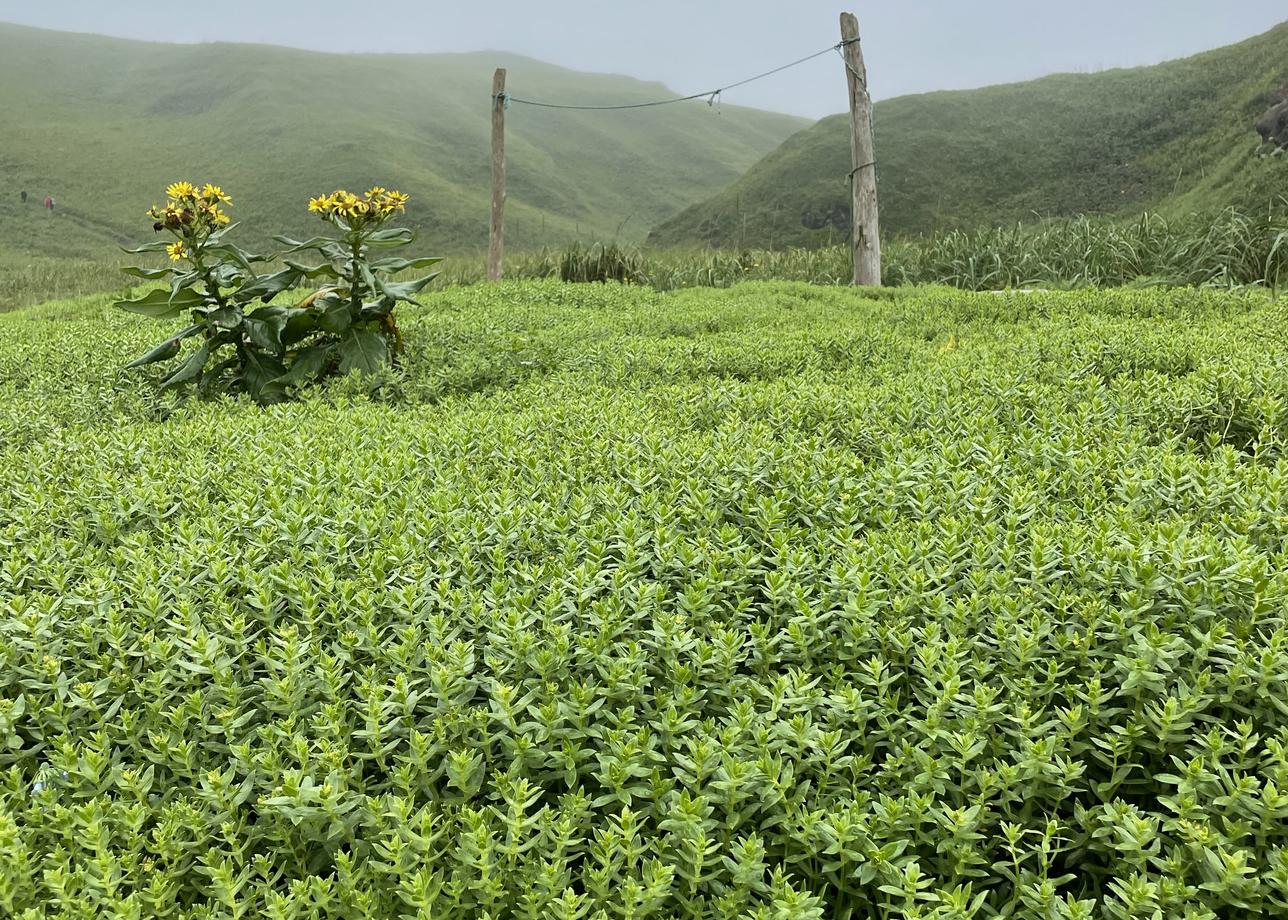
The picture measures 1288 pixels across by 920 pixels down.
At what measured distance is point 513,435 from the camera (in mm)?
3398

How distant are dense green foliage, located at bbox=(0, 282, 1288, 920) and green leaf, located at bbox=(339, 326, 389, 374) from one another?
2130 millimetres

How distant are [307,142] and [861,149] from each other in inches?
2960

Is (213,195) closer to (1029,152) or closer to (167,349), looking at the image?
(167,349)

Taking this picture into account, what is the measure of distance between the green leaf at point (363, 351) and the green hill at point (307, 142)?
53.7 metres

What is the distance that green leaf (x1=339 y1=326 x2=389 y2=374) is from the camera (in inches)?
207

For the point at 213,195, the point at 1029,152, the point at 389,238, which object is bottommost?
the point at 389,238

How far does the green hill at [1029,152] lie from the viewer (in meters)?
39.6

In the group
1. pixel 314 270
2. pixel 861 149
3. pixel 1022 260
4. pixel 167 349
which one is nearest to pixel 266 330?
pixel 314 270

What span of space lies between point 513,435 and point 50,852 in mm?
2166

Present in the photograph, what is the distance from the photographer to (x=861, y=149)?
1121cm

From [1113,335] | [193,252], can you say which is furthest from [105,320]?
[1113,335]

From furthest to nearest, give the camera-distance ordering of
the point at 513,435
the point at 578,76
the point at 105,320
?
1. the point at 578,76
2. the point at 105,320
3. the point at 513,435

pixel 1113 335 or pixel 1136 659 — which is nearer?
pixel 1136 659

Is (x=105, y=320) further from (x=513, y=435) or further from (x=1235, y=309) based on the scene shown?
(x=1235, y=309)
